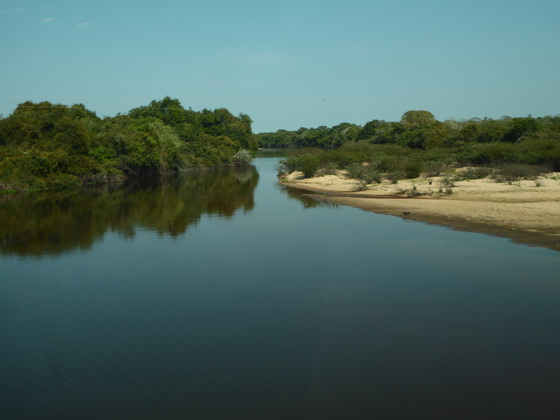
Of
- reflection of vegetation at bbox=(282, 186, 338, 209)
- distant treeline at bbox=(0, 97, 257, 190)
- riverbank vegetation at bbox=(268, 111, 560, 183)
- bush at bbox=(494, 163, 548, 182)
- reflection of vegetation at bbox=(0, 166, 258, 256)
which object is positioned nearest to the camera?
reflection of vegetation at bbox=(0, 166, 258, 256)

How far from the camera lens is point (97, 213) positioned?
30.8 m

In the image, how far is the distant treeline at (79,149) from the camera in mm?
45531

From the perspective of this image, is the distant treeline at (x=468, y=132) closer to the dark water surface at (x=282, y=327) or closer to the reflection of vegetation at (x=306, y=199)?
the reflection of vegetation at (x=306, y=199)

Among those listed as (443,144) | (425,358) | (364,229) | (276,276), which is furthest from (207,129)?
(425,358)

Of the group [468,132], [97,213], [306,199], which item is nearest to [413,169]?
[306,199]

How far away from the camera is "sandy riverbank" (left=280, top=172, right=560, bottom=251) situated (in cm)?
2011

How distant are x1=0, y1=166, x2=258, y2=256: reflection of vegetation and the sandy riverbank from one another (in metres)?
8.69

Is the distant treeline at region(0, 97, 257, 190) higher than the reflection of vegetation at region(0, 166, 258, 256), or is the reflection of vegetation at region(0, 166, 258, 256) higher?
the distant treeline at region(0, 97, 257, 190)

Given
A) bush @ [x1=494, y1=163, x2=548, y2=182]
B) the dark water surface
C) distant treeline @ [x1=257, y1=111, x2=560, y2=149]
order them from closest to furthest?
1. the dark water surface
2. bush @ [x1=494, y1=163, x2=548, y2=182]
3. distant treeline @ [x1=257, y1=111, x2=560, y2=149]

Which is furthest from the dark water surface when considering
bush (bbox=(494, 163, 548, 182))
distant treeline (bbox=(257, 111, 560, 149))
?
distant treeline (bbox=(257, 111, 560, 149))

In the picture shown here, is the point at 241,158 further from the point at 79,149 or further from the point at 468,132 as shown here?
the point at 79,149

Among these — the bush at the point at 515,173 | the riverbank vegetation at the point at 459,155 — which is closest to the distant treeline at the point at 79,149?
the riverbank vegetation at the point at 459,155

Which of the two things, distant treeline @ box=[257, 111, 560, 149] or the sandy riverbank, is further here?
distant treeline @ box=[257, 111, 560, 149]

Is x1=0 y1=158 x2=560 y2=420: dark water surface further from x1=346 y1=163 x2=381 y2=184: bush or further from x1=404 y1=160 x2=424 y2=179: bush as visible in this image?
x1=404 y1=160 x2=424 y2=179: bush
